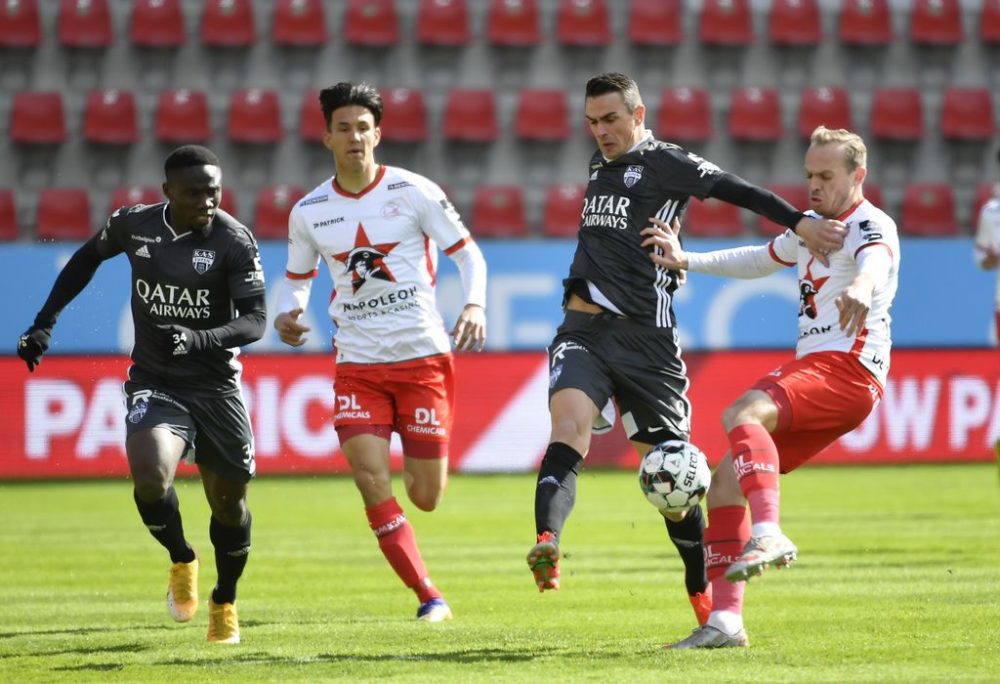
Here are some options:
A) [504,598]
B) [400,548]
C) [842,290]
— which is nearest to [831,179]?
[842,290]

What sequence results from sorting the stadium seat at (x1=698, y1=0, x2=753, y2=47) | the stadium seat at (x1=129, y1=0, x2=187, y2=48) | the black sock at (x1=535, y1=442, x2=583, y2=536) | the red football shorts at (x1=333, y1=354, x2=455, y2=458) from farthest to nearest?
the stadium seat at (x1=698, y1=0, x2=753, y2=47) < the stadium seat at (x1=129, y1=0, x2=187, y2=48) < the red football shorts at (x1=333, y1=354, x2=455, y2=458) < the black sock at (x1=535, y1=442, x2=583, y2=536)

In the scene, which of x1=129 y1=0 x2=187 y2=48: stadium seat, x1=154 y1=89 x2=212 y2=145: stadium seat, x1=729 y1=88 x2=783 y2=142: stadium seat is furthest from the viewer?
x1=729 y1=88 x2=783 y2=142: stadium seat

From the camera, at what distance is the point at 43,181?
2048 centimetres

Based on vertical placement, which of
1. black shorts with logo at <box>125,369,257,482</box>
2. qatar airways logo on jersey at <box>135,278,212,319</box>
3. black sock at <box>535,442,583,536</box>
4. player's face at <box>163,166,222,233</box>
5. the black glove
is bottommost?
black sock at <box>535,442,583,536</box>

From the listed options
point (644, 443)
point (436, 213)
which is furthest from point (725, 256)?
point (436, 213)

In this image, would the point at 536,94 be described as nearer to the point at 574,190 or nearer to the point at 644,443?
the point at 574,190

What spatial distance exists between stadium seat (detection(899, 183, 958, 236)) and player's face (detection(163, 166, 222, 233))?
14.8m

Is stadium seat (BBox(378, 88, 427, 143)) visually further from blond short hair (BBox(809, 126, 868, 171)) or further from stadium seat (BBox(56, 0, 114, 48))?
blond short hair (BBox(809, 126, 868, 171))

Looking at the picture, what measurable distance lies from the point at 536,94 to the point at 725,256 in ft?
45.9

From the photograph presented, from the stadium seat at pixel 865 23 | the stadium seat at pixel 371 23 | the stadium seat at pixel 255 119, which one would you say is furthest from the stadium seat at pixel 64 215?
the stadium seat at pixel 865 23

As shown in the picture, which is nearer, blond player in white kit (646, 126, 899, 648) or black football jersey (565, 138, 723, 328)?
blond player in white kit (646, 126, 899, 648)

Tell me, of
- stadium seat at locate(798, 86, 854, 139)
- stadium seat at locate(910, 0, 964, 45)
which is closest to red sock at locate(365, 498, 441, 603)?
stadium seat at locate(798, 86, 854, 139)

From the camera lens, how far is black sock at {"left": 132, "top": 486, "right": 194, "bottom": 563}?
23.9 ft

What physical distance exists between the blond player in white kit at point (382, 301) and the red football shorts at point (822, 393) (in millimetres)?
1719
